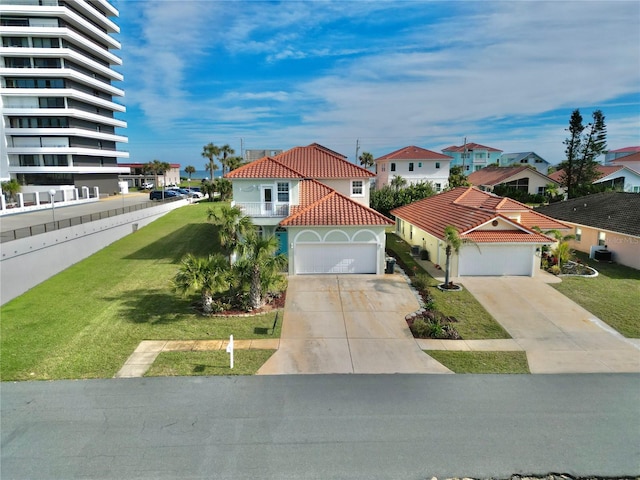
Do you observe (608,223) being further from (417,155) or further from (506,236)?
(417,155)

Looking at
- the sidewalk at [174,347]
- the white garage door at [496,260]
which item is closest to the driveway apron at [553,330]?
the white garage door at [496,260]

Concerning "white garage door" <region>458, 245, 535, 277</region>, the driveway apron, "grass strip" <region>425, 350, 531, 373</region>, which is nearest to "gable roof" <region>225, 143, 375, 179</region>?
"white garage door" <region>458, 245, 535, 277</region>

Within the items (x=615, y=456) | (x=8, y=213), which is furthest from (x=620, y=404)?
(x=8, y=213)

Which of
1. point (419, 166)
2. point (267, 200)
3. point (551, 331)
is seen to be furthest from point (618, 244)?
point (419, 166)

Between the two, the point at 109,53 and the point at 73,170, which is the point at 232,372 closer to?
the point at 73,170

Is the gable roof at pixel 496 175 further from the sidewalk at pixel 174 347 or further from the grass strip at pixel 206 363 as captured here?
the grass strip at pixel 206 363

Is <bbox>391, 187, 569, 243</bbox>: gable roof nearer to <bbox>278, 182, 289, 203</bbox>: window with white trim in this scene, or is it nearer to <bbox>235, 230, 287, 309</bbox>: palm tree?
<bbox>278, 182, 289, 203</bbox>: window with white trim
